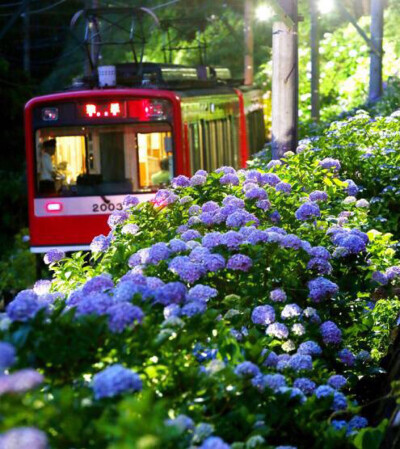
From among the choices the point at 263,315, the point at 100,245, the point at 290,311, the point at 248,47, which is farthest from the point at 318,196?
the point at 248,47

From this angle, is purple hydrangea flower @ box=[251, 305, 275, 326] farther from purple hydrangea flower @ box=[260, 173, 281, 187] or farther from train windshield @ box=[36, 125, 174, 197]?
train windshield @ box=[36, 125, 174, 197]

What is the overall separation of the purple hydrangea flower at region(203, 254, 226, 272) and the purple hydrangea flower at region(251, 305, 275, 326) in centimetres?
25

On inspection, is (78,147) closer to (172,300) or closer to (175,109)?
(175,109)

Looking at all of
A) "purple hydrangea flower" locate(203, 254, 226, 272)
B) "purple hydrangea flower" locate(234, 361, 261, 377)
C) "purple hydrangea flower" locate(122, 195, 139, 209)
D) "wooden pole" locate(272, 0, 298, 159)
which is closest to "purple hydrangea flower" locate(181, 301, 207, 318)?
"purple hydrangea flower" locate(234, 361, 261, 377)

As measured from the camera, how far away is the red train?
15.5m

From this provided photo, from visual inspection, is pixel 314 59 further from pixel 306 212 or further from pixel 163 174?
pixel 306 212

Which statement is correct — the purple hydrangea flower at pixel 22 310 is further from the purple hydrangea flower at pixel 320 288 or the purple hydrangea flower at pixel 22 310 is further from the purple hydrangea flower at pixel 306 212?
the purple hydrangea flower at pixel 306 212

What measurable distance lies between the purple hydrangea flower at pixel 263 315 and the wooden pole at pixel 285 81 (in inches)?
192

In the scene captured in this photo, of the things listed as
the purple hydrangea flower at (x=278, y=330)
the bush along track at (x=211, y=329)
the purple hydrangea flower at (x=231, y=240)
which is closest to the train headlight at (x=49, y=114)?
the bush along track at (x=211, y=329)

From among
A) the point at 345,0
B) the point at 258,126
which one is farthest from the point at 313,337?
the point at 345,0

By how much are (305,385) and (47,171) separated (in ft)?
38.1

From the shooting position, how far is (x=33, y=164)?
1594cm

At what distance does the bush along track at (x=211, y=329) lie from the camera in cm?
330

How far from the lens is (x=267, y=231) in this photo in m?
5.93
